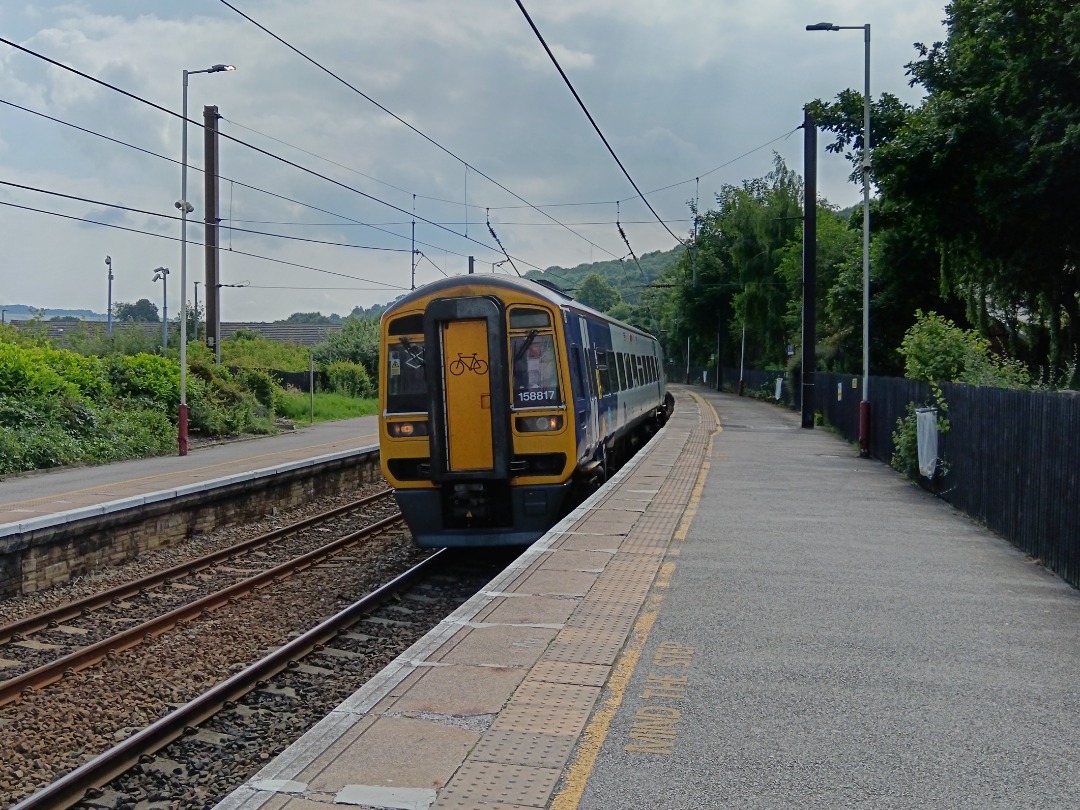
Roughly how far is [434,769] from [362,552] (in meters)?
9.20

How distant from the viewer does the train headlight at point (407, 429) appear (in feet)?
37.4

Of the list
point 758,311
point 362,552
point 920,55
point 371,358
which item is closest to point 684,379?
point 758,311

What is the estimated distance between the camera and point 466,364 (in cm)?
1121

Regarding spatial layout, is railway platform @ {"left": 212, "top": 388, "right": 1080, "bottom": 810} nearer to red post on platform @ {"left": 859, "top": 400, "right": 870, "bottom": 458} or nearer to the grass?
red post on platform @ {"left": 859, "top": 400, "right": 870, "bottom": 458}

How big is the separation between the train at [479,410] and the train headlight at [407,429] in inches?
0.6

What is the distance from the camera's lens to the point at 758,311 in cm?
5625

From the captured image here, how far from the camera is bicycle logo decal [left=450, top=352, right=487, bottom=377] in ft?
36.7

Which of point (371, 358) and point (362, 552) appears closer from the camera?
point (362, 552)

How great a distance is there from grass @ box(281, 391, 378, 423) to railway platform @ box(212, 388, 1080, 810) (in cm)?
2435

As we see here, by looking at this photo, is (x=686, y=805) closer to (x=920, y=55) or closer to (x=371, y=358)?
(x=920, y=55)

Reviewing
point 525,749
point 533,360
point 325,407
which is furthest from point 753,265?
point 525,749

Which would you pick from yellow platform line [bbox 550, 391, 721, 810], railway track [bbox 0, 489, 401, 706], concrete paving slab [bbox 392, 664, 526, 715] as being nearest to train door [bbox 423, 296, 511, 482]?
railway track [bbox 0, 489, 401, 706]

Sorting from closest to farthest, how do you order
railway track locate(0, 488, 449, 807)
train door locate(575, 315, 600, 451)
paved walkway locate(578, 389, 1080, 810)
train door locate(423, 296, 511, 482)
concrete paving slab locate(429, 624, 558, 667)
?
paved walkway locate(578, 389, 1080, 810) → concrete paving slab locate(429, 624, 558, 667) → railway track locate(0, 488, 449, 807) → train door locate(423, 296, 511, 482) → train door locate(575, 315, 600, 451)

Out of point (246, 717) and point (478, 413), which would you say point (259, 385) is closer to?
point (478, 413)
